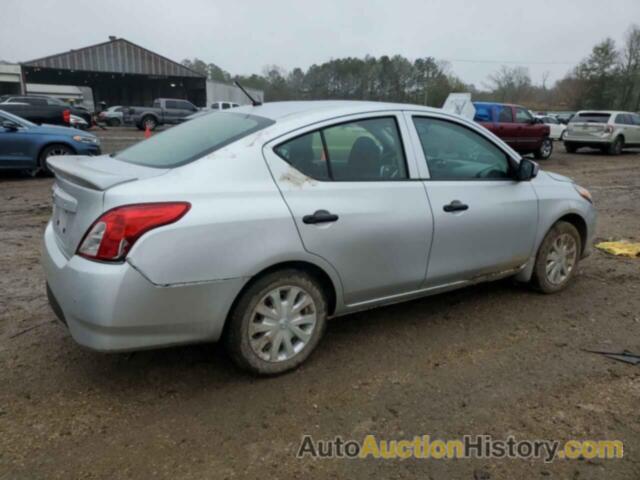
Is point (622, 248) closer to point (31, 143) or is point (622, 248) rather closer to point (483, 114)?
point (31, 143)

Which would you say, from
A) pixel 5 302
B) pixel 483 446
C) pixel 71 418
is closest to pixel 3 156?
pixel 5 302

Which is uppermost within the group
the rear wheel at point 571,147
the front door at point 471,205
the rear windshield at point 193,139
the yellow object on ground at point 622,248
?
the rear windshield at point 193,139

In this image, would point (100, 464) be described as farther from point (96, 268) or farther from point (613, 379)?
point (613, 379)

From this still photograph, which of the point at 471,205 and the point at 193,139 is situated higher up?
the point at 193,139

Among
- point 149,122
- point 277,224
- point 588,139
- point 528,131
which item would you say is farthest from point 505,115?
point 149,122

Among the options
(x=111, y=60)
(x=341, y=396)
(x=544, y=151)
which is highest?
(x=111, y=60)

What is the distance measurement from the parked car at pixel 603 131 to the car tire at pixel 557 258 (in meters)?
17.0

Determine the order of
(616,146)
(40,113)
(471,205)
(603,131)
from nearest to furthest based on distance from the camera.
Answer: (471,205)
(40,113)
(603,131)
(616,146)

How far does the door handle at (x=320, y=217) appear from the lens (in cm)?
300

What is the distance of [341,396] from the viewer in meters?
3.01

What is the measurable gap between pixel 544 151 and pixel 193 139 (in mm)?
17161

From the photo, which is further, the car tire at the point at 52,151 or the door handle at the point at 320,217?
the car tire at the point at 52,151

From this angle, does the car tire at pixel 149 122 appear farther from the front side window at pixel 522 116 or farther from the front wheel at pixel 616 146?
the front wheel at pixel 616 146

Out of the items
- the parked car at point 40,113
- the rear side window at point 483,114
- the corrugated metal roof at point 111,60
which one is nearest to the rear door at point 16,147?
the parked car at point 40,113
